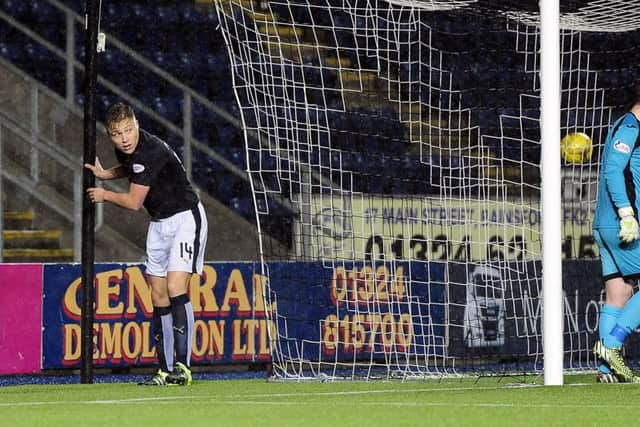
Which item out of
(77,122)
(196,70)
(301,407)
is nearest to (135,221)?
(77,122)

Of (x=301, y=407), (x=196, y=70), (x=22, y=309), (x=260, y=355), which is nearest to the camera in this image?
(x=301, y=407)

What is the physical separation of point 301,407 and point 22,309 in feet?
16.4

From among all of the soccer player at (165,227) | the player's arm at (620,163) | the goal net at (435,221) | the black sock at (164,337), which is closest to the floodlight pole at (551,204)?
the player's arm at (620,163)

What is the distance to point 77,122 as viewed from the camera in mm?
13492

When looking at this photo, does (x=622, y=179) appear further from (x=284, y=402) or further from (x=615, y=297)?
(x=284, y=402)

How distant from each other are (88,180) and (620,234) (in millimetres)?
2977

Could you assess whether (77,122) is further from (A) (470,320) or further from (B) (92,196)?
(B) (92,196)

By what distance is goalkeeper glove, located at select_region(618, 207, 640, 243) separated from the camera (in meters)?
7.09

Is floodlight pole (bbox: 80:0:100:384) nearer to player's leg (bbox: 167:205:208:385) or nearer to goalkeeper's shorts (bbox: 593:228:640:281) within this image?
player's leg (bbox: 167:205:208:385)

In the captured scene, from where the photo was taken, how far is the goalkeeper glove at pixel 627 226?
23.3 feet

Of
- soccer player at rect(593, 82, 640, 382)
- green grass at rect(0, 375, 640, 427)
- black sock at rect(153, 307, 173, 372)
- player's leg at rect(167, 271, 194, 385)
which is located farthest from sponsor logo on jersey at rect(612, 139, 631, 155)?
black sock at rect(153, 307, 173, 372)

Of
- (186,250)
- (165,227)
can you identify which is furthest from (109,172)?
(186,250)

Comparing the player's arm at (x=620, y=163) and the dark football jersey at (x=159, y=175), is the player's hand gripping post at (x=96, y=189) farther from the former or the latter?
the player's arm at (x=620, y=163)

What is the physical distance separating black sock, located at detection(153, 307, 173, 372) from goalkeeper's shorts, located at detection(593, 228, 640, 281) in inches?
91.9
